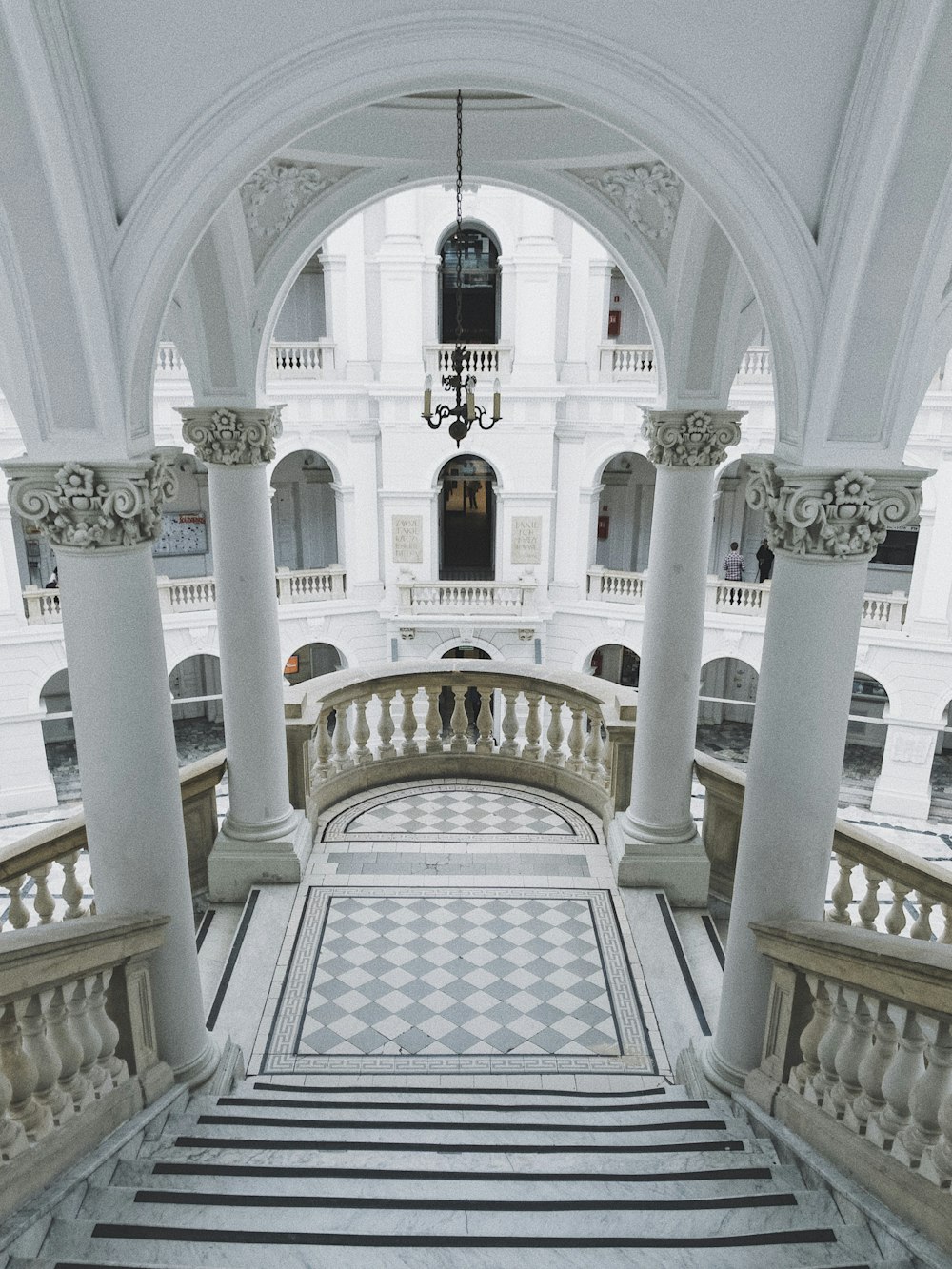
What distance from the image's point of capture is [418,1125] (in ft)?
15.8

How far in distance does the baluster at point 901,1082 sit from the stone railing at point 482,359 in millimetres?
19356

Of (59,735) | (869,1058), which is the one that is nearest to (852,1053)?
(869,1058)

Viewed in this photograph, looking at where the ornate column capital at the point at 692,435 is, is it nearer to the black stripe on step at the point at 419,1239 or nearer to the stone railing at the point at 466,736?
the stone railing at the point at 466,736

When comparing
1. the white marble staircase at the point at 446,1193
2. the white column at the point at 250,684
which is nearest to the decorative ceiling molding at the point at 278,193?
the white column at the point at 250,684

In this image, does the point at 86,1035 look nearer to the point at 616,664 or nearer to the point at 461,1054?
the point at 461,1054

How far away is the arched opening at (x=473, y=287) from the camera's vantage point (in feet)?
73.8

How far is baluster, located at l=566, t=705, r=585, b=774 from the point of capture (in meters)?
8.76

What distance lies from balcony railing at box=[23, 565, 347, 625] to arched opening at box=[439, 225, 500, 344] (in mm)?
6198

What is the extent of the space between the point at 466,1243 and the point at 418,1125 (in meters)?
1.09

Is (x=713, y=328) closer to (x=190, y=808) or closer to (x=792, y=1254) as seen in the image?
(x=190, y=808)

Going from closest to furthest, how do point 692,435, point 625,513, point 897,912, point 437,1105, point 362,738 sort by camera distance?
point 437,1105 < point 897,912 < point 692,435 < point 362,738 < point 625,513

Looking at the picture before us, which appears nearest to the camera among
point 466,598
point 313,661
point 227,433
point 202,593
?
point 227,433

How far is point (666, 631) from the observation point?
293 inches

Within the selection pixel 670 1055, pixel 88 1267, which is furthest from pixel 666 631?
pixel 88 1267
